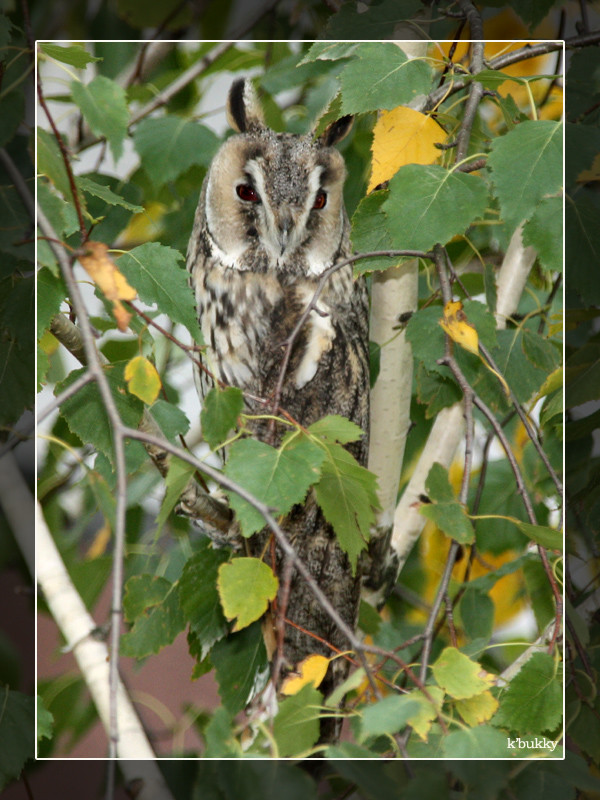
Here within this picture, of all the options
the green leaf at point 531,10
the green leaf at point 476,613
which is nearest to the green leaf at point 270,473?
the green leaf at point 476,613

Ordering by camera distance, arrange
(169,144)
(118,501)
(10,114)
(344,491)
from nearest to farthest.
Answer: (118,501), (344,491), (10,114), (169,144)

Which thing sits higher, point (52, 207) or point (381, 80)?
point (381, 80)

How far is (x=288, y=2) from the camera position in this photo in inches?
42.5

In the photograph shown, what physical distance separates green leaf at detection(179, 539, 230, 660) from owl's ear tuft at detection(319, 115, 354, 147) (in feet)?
2.05

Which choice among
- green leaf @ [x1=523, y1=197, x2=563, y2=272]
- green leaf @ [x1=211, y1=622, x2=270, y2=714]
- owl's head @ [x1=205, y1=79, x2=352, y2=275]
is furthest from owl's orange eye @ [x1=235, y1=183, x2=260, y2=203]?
green leaf @ [x1=211, y1=622, x2=270, y2=714]

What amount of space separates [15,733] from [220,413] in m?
0.52

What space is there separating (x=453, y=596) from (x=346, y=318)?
20.3 inches

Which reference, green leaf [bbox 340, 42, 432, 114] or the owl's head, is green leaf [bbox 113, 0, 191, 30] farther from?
green leaf [bbox 340, 42, 432, 114]

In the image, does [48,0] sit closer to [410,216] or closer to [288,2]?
[288,2]

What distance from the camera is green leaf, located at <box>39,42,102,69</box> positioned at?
37.5 inches

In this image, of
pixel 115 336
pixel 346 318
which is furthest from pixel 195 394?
pixel 346 318

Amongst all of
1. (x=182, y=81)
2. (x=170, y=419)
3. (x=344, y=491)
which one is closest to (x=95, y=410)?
(x=170, y=419)

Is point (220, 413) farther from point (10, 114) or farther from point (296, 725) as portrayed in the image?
point (10, 114)

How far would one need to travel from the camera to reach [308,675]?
3.02 ft
